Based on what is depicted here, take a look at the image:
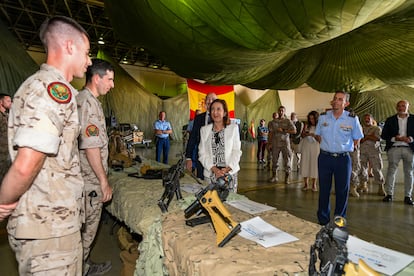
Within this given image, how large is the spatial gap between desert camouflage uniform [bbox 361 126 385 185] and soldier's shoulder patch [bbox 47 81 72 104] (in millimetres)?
4766

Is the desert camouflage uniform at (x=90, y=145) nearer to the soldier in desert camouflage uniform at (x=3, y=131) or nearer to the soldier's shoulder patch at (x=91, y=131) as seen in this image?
the soldier's shoulder patch at (x=91, y=131)

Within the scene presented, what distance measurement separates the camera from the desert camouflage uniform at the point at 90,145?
1522 mm

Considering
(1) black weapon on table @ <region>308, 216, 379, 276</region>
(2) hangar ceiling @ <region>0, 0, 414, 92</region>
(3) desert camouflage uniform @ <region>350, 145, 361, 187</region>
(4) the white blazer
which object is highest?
(2) hangar ceiling @ <region>0, 0, 414, 92</region>

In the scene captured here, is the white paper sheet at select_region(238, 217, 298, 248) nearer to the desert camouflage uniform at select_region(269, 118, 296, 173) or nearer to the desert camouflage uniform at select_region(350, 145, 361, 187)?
the desert camouflage uniform at select_region(350, 145, 361, 187)

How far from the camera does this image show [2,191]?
2.81 ft

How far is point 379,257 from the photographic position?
0.84 meters

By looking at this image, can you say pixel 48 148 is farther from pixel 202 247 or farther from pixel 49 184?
pixel 202 247

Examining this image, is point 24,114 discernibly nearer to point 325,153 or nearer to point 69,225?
point 69,225

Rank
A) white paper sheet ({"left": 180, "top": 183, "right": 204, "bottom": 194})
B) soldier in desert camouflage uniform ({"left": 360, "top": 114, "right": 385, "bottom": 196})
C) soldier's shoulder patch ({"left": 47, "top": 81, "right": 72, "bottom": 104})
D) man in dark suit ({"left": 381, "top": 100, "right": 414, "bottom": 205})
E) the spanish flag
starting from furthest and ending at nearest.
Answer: the spanish flag, soldier in desert camouflage uniform ({"left": 360, "top": 114, "right": 385, "bottom": 196}), man in dark suit ({"left": 381, "top": 100, "right": 414, "bottom": 205}), white paper sheet ({"left": 180, "top": 183, "right": 204, "bottom": 194}), soldier's shoulder patch ({"left": 47, "top": 81, "right": 72, "bottom": 104})

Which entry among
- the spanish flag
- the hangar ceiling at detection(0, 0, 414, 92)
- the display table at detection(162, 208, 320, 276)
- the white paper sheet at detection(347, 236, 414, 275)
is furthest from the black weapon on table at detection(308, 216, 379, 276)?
the spanish flag

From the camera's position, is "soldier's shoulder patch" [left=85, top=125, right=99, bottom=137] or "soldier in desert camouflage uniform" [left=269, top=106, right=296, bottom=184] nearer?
"soldier's shoulder patch" [left=85, top=125, right=99, bottom=137]

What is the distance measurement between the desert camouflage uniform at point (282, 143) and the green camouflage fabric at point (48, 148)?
14.7 feet

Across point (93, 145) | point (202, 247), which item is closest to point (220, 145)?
point (93, 145)

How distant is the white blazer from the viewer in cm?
208
